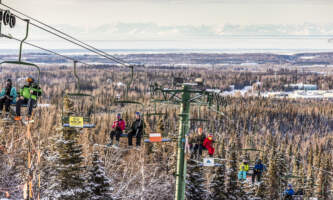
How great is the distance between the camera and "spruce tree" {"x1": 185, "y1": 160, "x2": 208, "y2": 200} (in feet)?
157

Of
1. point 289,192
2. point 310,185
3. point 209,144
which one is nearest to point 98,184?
point 289,192

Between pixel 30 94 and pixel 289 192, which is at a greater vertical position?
pixel 30 94

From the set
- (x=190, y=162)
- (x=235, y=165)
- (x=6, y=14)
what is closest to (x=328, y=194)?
(x=235, y=165)

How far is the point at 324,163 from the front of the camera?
11106cm

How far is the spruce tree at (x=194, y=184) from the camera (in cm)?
4784

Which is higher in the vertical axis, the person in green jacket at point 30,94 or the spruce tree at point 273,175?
the person in green jacket at point 30,94

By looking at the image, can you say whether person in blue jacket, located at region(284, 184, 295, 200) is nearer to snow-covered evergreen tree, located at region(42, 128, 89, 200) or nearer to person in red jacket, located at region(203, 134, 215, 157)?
person in red jacket, located at region(203, 134, 215, 157)

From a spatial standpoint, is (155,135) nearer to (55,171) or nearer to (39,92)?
(39,92)

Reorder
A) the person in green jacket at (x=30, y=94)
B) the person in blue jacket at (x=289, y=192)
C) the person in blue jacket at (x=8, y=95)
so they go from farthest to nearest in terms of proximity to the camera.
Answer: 1. the person in blue jacket at (x=289, y=192)
2. the person in blue jacket at (x=8, y=95)
3. the person in green jacket at (x=30, y=94)

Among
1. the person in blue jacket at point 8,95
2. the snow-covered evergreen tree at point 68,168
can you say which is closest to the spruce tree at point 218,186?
the snow-covered evergreen tree at point 68,168

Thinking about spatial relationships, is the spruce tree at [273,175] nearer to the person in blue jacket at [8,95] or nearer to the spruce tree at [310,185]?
the spruce tree at [310,185]

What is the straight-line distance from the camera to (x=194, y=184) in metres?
48.2

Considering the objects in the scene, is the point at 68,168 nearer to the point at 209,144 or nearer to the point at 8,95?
the point at 209,144

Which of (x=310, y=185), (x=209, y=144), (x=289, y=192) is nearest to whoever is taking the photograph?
(x=209, y=144)
